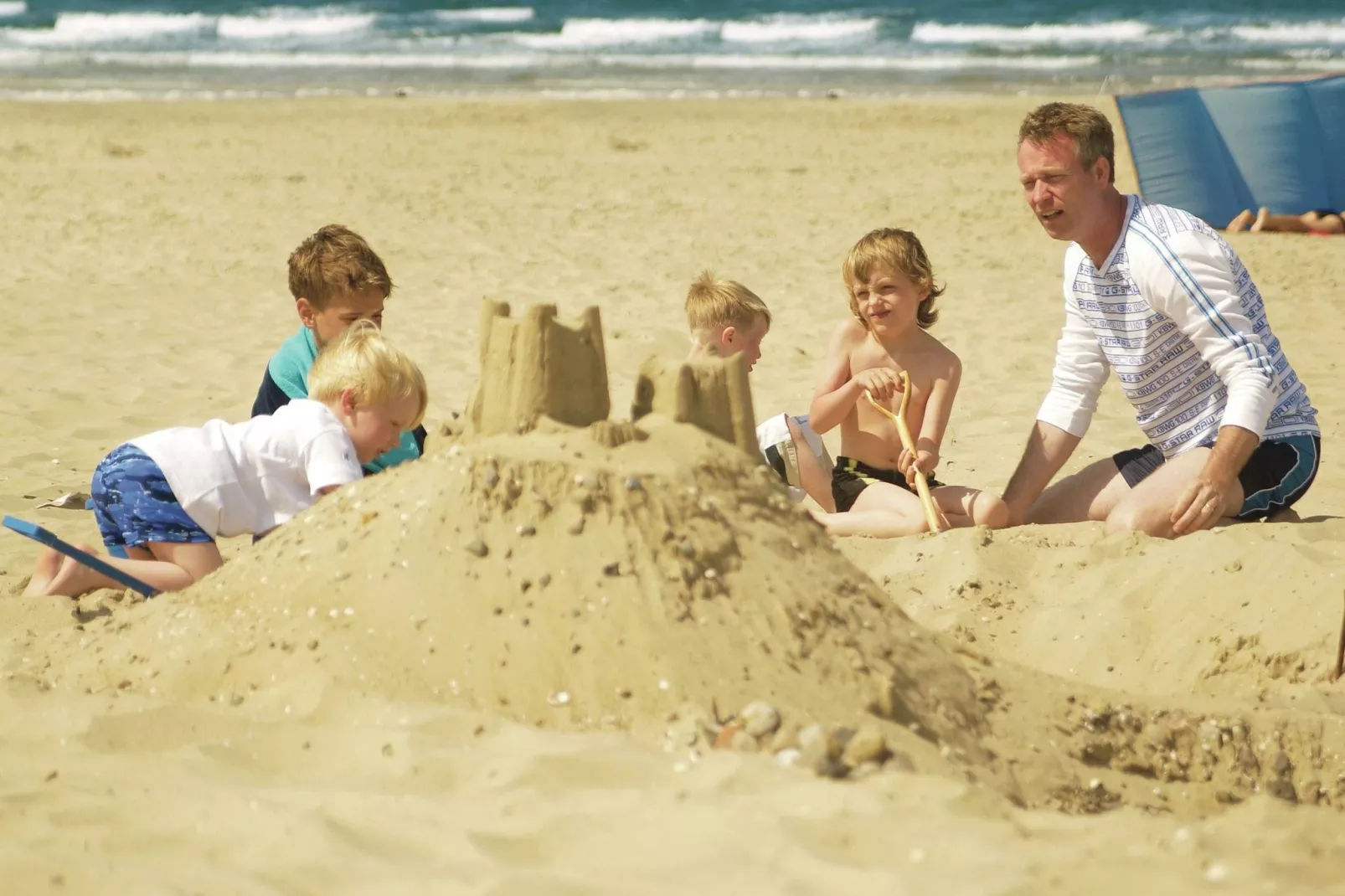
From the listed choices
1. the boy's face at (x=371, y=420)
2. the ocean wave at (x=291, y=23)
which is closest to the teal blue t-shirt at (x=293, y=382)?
the boy's face at (x=371, y=420)

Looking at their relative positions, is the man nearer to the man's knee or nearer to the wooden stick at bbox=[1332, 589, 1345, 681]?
the man's knee

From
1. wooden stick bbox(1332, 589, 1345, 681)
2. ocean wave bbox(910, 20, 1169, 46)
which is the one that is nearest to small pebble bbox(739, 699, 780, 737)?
wooden stick bbox(1332, 589, 1345, 681)

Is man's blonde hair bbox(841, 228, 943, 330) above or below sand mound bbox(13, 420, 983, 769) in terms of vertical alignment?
above

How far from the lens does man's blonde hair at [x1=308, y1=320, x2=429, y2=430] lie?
13.1 ft

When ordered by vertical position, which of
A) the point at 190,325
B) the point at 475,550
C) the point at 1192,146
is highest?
the point at 1192,146

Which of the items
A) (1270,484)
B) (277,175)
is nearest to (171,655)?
(1270,484)

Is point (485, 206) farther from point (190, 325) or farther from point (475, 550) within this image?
point (475, 550)

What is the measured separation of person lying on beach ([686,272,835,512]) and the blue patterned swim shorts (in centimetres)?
177

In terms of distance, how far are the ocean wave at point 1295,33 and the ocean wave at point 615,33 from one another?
27.3 ft

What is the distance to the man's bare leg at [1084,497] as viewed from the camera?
477cm

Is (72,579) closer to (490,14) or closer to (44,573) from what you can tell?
(44,573)

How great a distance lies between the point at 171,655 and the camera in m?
3.15

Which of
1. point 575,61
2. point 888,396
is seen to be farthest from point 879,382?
point 575,61

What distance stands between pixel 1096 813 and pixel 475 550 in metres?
1.30
